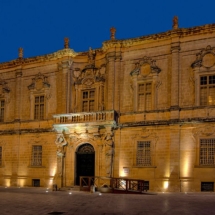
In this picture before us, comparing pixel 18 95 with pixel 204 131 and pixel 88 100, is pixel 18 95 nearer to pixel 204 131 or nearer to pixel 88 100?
pixel 88 100

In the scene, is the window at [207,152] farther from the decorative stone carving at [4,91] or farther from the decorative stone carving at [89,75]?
the decorative stone carving at [4,91]

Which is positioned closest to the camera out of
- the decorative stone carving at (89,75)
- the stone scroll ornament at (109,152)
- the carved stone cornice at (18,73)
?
the stone scroll ornament at (109,152)

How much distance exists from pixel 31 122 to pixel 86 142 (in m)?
5.65

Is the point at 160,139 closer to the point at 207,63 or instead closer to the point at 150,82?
the point at 150,82

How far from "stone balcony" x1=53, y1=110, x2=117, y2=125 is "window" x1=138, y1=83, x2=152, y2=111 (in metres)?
1.98

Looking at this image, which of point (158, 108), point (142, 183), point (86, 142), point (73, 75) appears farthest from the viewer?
point (73, 75)

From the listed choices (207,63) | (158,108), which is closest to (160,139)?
(158,108)

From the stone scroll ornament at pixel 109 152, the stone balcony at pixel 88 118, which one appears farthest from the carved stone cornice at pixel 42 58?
the stone scroll ornament at pixel 109 152

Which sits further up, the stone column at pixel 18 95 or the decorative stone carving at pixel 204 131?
the stone column at pixel 18 95

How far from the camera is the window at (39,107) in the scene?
3072 centimetres

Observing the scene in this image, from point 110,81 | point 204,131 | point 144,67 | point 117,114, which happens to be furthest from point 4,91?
point 204,131

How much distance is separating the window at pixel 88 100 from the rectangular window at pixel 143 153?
496 cm

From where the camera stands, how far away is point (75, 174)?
1102 inches

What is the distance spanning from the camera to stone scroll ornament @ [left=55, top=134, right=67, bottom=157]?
2831 cm
